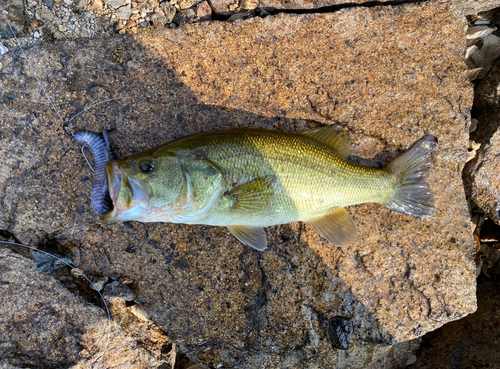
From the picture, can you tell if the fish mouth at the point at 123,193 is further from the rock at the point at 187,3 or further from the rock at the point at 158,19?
the rock at the point at 187,3

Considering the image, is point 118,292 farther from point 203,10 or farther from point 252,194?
point 203,10

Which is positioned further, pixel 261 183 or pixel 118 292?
pixel 118 292

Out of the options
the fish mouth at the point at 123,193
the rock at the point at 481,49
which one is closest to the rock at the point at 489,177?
the rock at the point at 481,49

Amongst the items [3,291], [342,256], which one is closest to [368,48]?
[342,256]

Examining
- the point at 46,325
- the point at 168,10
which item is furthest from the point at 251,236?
the point at 168,10

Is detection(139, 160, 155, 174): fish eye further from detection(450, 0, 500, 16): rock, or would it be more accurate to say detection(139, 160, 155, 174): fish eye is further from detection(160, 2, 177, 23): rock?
detection(450, 0, 500, 16): rock

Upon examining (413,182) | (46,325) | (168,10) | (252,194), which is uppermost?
(168,10)

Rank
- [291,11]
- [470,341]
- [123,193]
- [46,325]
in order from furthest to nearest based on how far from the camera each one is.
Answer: [470,341] → [291,11] → [46,325] → [123,193]
